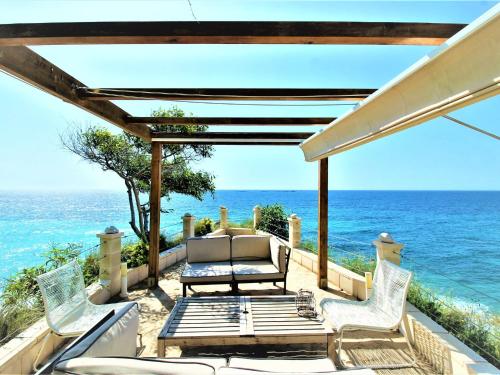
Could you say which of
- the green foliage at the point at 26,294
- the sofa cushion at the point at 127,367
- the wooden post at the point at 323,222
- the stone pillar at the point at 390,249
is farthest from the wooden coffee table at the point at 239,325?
the wooden post at the point at 323,222

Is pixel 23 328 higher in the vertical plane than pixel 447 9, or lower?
lower

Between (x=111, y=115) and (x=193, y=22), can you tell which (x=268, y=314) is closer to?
(x=193, y=22)

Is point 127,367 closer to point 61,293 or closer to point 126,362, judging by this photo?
point 126,362

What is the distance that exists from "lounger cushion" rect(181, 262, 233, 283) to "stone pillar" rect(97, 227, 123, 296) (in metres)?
1.03

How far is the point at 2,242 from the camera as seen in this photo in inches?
910

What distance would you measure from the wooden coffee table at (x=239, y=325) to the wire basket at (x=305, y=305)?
0.18 ft

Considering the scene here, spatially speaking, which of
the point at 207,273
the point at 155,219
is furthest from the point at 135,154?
the point at 207,273

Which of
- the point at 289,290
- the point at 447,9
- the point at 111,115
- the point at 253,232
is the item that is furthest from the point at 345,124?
the point at 253,232

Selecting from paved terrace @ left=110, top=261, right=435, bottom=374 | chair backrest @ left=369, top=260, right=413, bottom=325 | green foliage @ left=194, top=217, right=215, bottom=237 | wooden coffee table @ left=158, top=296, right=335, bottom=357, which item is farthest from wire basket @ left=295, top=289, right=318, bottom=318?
green foliage @ left=194, top=217, right=215, bottom=237

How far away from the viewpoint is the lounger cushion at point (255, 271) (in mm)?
4281

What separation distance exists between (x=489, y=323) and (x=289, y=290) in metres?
2.54

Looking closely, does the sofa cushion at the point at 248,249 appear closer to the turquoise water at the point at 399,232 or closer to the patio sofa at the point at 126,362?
the patio sofa at the point at 126,362

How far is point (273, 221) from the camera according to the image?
413 inches

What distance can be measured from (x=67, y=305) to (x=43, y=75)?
2.08 m
